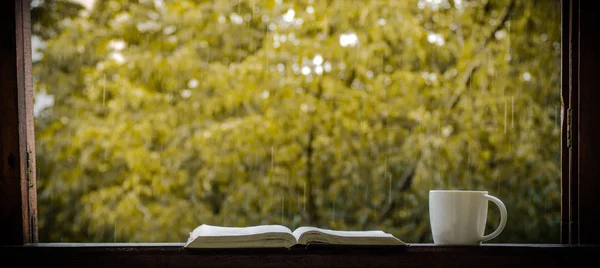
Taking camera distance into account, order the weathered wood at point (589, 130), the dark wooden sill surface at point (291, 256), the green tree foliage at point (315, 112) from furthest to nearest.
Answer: the green tree foliage at point (315, 112)
the weathered wood at point (589, 130)
the dark wooden sill surface at point (291, 256)

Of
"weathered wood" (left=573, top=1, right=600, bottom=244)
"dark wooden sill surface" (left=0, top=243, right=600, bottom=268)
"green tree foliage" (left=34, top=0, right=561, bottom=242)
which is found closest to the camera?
"dark wooden sill surface" (left=0, top=243, right=600, bottom=268)

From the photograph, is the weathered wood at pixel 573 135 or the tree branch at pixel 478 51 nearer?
the weathered wood at pixel 573 135

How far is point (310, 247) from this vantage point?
3.76 feet

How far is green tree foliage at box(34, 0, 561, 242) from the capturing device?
3260mm

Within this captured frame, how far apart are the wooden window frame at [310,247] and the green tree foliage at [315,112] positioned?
1.95 metres

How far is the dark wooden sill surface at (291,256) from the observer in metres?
1.12

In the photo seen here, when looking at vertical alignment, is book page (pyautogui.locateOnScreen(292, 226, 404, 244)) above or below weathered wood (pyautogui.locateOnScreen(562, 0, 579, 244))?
below

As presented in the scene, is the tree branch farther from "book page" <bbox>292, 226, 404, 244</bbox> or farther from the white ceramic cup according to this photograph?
"book page" <bbox>292, 226, 404, 244</bbox>

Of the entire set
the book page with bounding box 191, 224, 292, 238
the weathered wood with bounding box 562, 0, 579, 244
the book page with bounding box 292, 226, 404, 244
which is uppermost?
the weathered wood with bounding box 562, 0, 579, 244

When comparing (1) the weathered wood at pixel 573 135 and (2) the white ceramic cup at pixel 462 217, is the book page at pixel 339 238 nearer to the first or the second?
(2) the white ceramic cup at pixel 462 217

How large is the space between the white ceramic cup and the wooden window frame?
3 cm

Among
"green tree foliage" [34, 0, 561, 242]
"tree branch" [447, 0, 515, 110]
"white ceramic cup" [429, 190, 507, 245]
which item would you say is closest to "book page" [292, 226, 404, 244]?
"white ceramic cup" [429, 190, 507, 245]

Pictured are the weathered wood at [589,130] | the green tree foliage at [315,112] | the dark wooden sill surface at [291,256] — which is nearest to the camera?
the dark wooden sill surface at [291,256]

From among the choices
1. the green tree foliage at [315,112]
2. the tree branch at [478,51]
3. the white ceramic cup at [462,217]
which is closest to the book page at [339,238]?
the white ceramic cup at [462,217]
